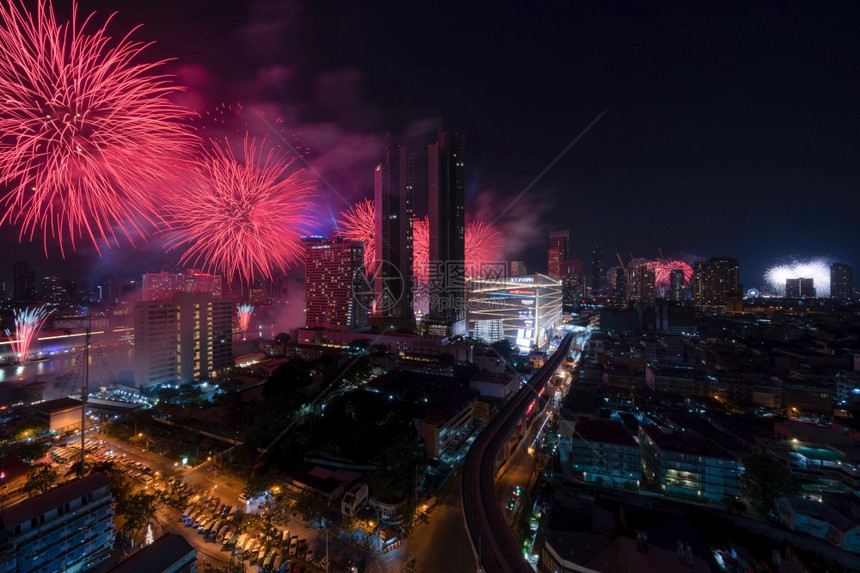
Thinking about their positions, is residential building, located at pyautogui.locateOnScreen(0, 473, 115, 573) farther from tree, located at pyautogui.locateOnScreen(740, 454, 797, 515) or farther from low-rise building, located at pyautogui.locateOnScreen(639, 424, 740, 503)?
tree, located at pyautogui.locateOnScreen(740, 454, 797, 515)

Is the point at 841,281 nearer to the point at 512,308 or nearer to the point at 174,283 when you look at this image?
the point at 512,308

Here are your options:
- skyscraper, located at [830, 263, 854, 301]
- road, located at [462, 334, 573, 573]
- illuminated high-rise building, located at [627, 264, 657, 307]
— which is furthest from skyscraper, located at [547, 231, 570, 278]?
road, located at [462, 334, 573, 573]

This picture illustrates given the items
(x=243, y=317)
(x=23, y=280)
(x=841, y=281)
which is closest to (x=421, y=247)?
(x=243, y=317)

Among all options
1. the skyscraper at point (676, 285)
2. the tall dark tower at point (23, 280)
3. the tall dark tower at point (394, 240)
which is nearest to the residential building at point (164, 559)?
the tall dark tower at point (394, 240)

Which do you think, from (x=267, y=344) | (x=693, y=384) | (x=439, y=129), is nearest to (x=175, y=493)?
(x=267, y=344)

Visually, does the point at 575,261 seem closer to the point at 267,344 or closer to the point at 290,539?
the point at 267,344
